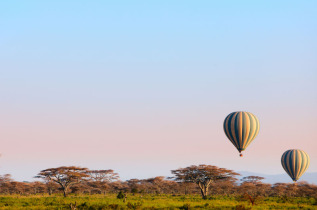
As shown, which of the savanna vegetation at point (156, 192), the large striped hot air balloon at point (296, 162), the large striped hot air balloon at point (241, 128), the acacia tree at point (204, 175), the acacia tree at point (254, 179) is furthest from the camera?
the acacia tree at point (254, 179)

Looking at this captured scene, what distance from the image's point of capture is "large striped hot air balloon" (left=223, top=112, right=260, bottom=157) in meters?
52.9

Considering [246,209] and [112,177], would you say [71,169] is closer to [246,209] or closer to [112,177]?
[246,209]

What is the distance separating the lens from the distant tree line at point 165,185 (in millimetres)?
60906

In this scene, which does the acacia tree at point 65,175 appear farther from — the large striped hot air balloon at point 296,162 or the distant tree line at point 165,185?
the large striped hot air balloon at point 296,162

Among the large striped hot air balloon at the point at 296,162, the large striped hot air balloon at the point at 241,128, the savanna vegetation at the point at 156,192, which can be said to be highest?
the large striped hot air balloon at the point at 241,128

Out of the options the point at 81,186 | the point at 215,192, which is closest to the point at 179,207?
the point at 81,186

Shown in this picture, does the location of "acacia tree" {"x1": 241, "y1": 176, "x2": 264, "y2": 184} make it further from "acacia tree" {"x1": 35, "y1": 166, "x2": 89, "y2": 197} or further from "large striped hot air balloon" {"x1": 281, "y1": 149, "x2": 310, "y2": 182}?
"acacia tree" {"x1": 35, "y1": 166, "x2": 89, "y2": 197}

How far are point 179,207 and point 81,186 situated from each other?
47.3 meters

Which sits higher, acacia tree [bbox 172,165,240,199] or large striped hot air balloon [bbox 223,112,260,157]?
large striped hot air balloon [bbox 223,112,260,157]

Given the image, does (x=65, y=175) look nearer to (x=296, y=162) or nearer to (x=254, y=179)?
(x=296, y=162)

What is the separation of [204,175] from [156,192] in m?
40.4

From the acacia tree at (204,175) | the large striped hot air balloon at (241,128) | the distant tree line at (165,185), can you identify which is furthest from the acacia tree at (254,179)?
the large striped hot air balloon at (241,128)

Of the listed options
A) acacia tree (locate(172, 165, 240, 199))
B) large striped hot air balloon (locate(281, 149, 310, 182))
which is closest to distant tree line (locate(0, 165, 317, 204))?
acacia tree (locate(172, 165, 240, 199))

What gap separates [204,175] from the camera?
6097 centimetres
